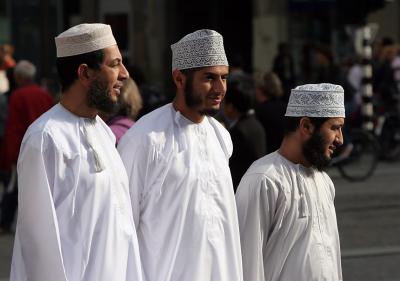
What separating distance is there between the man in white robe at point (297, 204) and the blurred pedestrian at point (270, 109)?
17.8 ft

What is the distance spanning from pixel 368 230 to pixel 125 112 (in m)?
5.41

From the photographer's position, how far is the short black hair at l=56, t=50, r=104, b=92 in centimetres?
521

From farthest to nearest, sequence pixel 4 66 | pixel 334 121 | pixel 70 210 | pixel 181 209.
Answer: pixel 4 66 → pixel 334 121 → pixel 181 209 → pixel 70 210

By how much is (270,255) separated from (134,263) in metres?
0.91

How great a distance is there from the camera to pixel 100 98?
518 cm

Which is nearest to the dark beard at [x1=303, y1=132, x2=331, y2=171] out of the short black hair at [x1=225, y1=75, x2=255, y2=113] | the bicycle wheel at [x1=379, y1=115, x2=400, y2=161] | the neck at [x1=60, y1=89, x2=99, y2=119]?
the neck at [x1=60, y1=89, x2=99, y2=119]

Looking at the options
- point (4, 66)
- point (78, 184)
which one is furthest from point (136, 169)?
point (4, 66)

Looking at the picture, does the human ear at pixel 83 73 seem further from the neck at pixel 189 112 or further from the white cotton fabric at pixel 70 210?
the neck at pixel 189 112

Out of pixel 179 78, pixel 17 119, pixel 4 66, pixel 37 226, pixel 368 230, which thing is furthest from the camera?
pixel 4 66

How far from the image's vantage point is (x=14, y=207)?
1431 centimetres

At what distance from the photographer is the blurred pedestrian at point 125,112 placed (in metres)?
8.41

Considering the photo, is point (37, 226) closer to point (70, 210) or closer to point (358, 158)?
point (70, 210)

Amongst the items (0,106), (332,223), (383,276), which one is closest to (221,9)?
(0,106)

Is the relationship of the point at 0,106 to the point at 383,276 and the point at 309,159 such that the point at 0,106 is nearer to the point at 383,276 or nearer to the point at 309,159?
the point at 383,276
